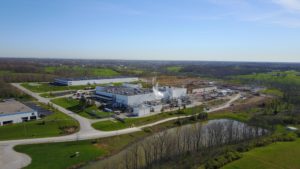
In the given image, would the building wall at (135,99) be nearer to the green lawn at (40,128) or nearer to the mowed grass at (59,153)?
the green lawn at (40,128)

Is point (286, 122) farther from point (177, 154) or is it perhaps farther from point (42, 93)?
point (42, 93)

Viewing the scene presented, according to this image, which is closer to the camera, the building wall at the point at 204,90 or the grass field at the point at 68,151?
the grass field at the point at 68,151

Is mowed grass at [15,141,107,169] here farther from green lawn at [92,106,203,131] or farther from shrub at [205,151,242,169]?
shrub at [205,151,242,169]

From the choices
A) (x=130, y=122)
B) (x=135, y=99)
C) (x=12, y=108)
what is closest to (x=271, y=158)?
(x=130, y=122)

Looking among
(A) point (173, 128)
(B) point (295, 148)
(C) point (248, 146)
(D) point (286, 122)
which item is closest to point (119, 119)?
(A) point (173, 128)

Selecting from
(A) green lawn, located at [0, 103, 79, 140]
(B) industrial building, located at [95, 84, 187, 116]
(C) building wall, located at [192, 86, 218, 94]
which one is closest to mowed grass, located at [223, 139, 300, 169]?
(B) industrial building, located at [95, 84, 187, 116]

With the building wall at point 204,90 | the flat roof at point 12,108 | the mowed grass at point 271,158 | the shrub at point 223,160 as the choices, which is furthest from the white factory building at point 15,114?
the building wall at point 204,90

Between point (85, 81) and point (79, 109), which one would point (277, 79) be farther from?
point (79, 109)
